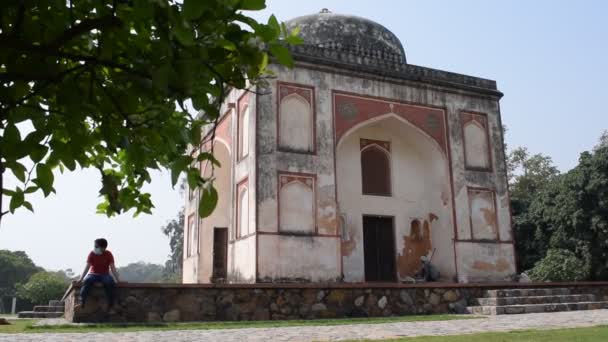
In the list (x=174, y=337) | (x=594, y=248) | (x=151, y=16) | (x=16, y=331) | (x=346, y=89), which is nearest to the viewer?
(x=151, y=16)

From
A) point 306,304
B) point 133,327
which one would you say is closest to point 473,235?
point 306,304

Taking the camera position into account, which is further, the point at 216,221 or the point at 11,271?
the point at 11,271

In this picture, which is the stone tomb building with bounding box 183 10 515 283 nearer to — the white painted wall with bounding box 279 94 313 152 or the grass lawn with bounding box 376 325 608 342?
the white painted wall with bounding box 279 94 313 152

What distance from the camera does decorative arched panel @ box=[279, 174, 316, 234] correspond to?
427 inches

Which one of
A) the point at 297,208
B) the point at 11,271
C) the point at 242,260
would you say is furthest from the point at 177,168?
the point at 11,271

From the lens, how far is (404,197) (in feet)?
43.5

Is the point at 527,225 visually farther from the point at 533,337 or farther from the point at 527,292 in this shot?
the point at 533,337

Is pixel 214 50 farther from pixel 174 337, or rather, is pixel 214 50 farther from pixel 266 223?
pixel 266 223

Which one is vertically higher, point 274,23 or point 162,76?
point 274,23

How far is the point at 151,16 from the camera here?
145 cm

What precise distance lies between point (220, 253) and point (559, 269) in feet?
27.9

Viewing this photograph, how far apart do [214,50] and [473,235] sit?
37.9 feet

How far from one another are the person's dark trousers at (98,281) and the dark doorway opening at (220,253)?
19.5 feet

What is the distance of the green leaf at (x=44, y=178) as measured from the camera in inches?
74.2
